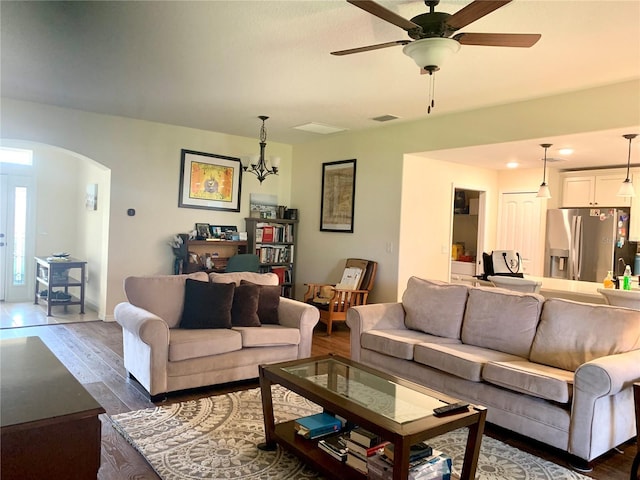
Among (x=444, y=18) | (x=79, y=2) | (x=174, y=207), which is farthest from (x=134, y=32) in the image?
(x=174, y=207)

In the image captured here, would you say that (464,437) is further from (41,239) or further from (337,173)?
(41,239)

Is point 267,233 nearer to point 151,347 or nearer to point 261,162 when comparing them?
point 261,162

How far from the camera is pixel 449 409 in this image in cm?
219

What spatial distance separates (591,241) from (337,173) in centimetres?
371

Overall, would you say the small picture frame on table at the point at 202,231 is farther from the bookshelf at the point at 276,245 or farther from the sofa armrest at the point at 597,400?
the sofa armrest at the point at 597,400

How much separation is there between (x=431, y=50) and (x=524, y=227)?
5339 mm

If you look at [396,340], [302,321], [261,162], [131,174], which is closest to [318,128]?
[261,162]

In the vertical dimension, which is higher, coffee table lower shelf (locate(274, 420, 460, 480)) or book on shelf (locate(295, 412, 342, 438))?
book on shelf (locate(295, 412, 342, 438))

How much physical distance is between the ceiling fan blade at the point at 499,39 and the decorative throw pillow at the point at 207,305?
8.36ft

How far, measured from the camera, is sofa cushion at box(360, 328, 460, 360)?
11.8 ft

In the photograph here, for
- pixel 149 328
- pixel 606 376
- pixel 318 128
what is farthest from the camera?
pixel 318 128

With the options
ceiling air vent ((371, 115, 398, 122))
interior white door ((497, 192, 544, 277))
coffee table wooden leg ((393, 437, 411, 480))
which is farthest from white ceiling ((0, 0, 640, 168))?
coffee table wooden leg ((393, 437, 411, 480))

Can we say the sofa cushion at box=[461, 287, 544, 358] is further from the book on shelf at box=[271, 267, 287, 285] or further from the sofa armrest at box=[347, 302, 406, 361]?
the book on shelf at box=[271, 267, 287, 285]

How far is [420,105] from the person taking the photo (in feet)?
16.1
